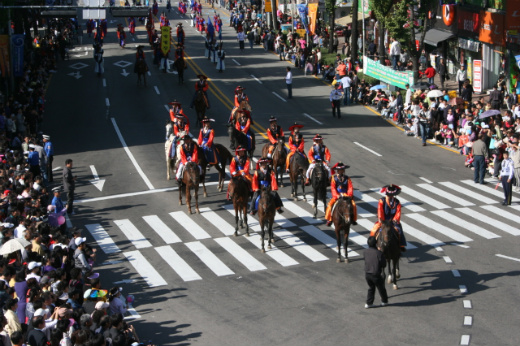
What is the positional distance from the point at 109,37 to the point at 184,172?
5918cm

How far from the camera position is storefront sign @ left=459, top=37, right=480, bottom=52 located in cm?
5388

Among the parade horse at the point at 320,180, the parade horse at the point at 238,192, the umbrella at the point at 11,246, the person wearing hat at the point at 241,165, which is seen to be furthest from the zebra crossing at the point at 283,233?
the umbrella at the point at 11,246

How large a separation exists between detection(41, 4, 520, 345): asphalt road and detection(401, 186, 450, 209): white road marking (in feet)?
0.26

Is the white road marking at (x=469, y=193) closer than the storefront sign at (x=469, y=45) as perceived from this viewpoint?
Yes

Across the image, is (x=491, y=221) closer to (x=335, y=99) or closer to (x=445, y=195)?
(x=445, y=195)

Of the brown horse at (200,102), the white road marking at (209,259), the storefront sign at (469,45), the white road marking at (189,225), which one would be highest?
the storefront sign at (469,45)

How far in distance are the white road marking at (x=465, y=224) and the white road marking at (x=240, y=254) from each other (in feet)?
24.8

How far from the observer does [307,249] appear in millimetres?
26344

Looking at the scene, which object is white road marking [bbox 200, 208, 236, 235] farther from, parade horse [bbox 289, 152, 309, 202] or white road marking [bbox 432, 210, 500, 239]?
white road marking [bbox 432, 210, 500, 239]

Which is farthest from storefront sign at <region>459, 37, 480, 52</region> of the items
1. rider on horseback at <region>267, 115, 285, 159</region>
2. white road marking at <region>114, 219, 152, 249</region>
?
white road marking at <region>114, 219, 152, 249</region>

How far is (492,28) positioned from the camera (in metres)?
50.2

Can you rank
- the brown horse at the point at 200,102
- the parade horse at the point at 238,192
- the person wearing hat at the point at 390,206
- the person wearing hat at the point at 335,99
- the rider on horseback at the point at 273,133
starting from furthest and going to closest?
the person wearing hat at the point at 335,99
the brown horse at the point at 200,102
the rider on horseback at the point at 273,133
the parade horse at the point at 238,192
the person wearing hat at the point at 390,206

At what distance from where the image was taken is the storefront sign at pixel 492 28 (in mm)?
49188

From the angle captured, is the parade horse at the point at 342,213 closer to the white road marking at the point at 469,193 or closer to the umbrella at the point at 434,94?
the white road marking at the point at 469,193
